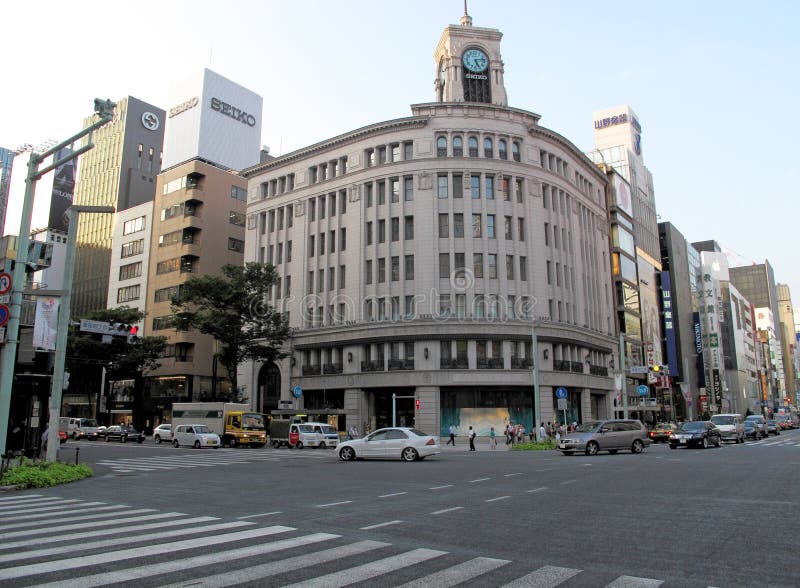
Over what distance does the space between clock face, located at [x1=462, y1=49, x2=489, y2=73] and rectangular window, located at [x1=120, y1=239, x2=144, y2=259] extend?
147 ft

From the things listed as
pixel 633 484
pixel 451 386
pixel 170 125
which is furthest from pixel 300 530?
pixel 170 125

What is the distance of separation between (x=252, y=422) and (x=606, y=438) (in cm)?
2376

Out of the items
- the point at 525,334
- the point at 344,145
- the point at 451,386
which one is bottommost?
the point at 451,386

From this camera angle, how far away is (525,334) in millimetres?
48656

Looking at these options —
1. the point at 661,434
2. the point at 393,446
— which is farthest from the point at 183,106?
the point at 661,434

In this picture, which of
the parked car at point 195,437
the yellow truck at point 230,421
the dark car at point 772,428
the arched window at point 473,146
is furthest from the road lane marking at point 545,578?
the dark car at point 772,428

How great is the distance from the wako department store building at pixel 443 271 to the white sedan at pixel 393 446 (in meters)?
20.6

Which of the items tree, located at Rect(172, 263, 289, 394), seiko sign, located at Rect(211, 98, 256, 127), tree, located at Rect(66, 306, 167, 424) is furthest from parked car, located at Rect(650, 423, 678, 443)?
seiko sign, located at Rect(211, 98, 256, 127)

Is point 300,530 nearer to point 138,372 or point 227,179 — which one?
point 138,372

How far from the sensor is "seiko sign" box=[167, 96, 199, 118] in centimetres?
7862

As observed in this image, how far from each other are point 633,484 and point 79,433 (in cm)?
5389

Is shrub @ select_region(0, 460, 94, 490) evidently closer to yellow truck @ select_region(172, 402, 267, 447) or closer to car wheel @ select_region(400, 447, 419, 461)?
car wheel @ select_region(400, 447, 419, 461)

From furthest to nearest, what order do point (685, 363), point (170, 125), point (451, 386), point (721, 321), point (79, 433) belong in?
point (721, 321) → point (685, 363) → point (170, 125) → point (79, 433) → point (451, 386)

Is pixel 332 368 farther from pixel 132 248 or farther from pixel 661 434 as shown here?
pixel 132 248
